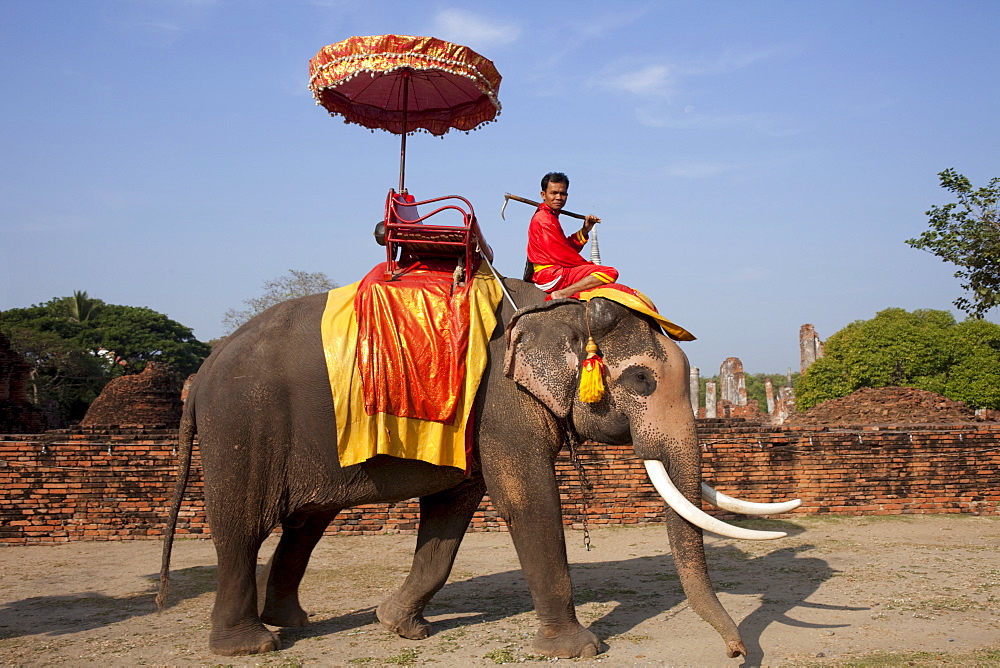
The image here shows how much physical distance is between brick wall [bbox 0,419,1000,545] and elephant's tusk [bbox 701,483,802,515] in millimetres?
4421

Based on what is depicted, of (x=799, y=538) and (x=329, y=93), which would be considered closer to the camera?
(x=329, y=93)

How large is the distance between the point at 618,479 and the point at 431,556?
472 centimetres

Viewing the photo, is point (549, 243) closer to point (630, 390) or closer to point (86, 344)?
point (630, 390)

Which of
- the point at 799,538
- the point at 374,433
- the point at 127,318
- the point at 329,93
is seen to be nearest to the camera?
the point at 374,433

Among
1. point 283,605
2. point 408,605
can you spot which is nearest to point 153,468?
point 283,605

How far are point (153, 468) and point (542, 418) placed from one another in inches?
247

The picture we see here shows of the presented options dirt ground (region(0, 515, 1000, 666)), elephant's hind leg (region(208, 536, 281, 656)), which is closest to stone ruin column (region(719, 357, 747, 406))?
dirt ground (region(0, 515, 1000, 666))

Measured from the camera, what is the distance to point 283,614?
5473 millimetres

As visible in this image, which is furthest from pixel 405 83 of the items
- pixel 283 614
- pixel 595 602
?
pixel 595 602

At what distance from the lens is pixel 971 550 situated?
7816 mm

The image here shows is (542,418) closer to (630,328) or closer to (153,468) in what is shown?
(630,328)

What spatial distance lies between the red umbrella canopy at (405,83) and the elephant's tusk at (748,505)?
288cm

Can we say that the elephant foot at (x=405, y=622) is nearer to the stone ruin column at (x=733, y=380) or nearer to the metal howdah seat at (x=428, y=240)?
the metal howdah seat at (x=428, y=240)

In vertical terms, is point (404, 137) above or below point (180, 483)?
above
